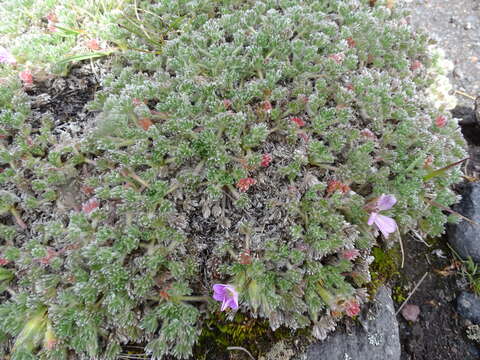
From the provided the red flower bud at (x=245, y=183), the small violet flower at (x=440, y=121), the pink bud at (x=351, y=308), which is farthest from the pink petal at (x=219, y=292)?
the small violet flower at (x=440, y=121)

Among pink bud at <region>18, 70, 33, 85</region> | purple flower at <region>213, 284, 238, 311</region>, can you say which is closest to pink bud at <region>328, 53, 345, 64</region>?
purple flower at <region>213, 284, 238, 311</region>

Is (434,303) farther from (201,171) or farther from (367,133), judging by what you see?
(201,171)

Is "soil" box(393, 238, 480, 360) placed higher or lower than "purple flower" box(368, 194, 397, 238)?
lower

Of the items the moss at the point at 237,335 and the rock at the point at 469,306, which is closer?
the moss at the point at 237,335

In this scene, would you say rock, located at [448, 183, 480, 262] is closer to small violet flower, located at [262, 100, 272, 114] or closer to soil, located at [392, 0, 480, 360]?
soil, located at [392, 0, 480, 360]

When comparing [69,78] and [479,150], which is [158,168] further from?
[479,150]

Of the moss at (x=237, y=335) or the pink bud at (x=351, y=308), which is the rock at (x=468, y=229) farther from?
the moss at (x=237, y=335)
